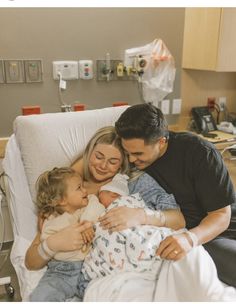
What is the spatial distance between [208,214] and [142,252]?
0.36 m

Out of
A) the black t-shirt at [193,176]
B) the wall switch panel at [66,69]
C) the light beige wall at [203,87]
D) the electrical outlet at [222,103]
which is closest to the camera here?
the black t-shirt at [193,176]

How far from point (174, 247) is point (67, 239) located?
396 mm

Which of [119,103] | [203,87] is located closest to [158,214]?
[119,103]

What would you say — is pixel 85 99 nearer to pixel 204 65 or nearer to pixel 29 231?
pixel 204 65

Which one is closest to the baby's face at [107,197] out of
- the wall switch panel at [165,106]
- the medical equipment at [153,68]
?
the medical equipment at [153,68]

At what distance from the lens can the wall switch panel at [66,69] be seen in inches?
89.6

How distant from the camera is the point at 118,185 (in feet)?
4.76

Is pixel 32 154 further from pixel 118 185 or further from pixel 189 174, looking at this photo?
pixel 189 174

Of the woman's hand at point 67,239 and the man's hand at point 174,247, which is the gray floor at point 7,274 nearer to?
the woman's hand at point 67,239

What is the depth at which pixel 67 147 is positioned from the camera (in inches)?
62.5

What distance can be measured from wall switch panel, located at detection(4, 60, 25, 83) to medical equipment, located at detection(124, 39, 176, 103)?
2.44ft

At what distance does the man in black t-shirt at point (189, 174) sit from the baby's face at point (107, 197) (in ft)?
0.55

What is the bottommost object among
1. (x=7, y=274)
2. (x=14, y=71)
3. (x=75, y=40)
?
(x=7, y=274)
